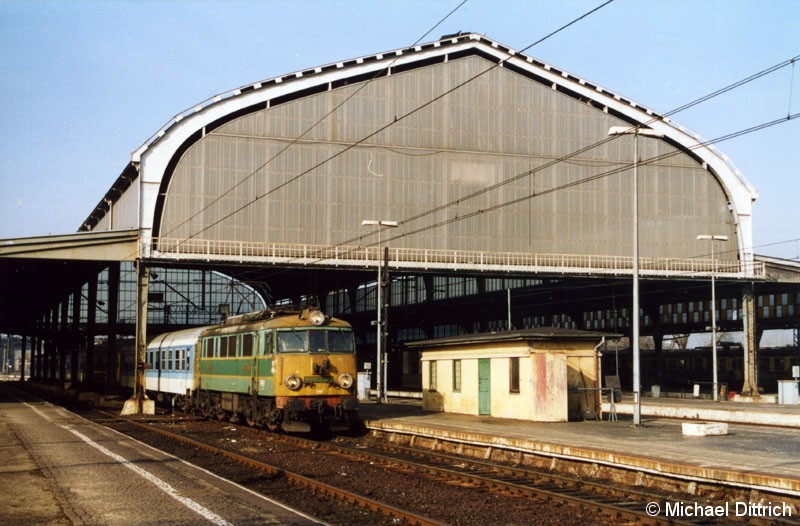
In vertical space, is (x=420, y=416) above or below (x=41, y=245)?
below

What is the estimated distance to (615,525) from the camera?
524 inches

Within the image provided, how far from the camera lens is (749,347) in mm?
56406

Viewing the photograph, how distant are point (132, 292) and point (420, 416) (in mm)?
67512

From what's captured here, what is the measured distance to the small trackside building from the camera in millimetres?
28266

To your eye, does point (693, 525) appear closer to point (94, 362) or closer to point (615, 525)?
point (615, 525)

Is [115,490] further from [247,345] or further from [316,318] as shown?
[247,345]

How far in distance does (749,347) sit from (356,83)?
2968cm

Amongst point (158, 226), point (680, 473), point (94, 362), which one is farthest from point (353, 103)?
point (680, 473)

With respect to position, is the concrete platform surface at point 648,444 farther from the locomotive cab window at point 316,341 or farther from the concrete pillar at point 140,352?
the concrete pillar at point 140,352

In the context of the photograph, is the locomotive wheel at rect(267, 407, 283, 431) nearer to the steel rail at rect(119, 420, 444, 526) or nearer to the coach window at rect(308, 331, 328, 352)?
the coach window at rect(308, 331, 328, 352)

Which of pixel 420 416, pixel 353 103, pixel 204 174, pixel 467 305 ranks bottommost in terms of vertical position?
pixel 420 416

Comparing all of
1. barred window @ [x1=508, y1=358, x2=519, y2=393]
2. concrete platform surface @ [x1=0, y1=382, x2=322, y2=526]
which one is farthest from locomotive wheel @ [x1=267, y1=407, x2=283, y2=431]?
barred window @ [x1=508, y1=358, x2=519, y2=393]

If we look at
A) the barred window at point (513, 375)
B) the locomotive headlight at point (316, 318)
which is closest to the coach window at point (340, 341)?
the locomotive headlight at point (316, 318)

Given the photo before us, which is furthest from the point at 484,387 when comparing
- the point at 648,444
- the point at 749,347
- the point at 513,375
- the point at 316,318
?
the point at 749,347
